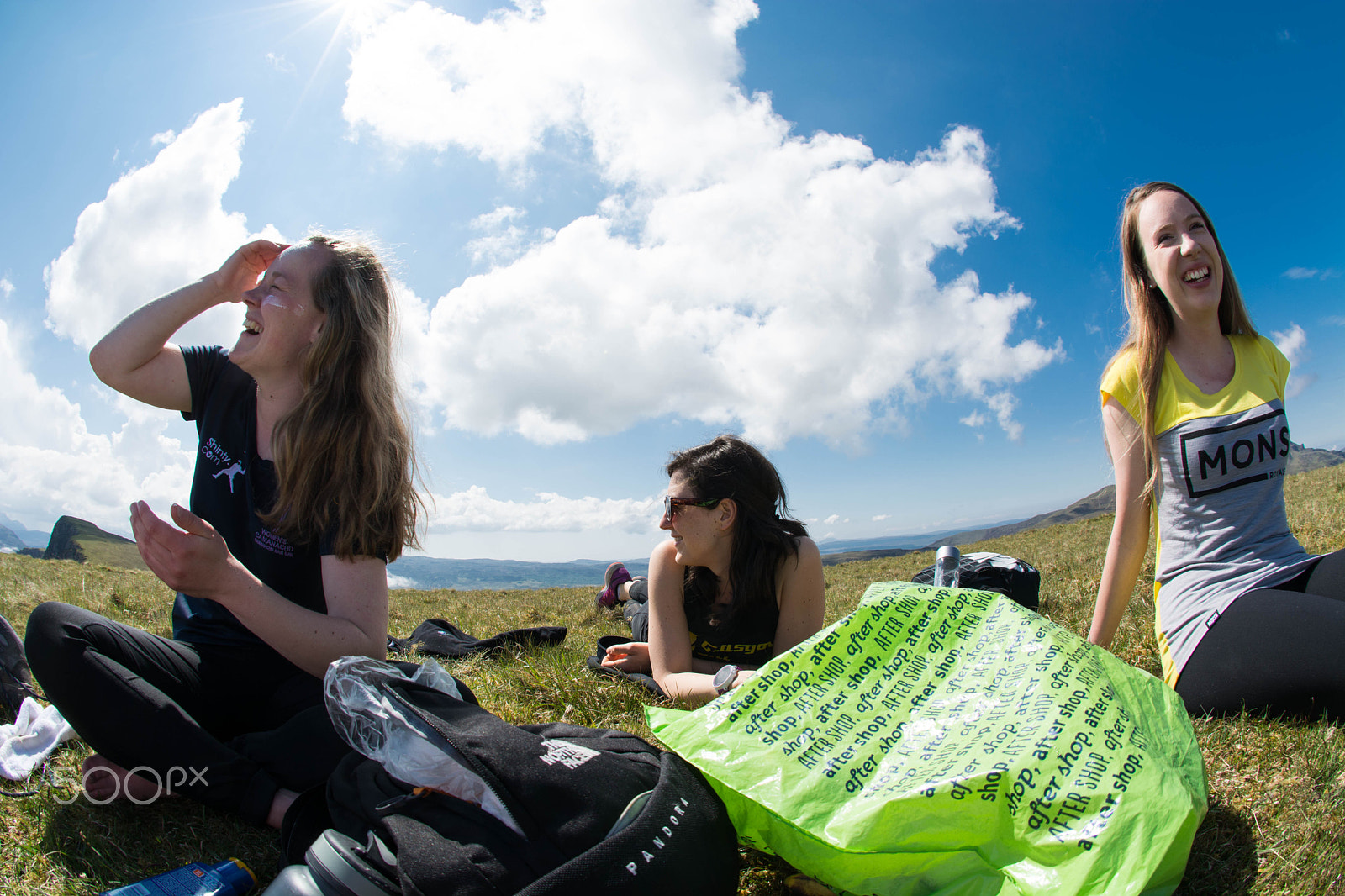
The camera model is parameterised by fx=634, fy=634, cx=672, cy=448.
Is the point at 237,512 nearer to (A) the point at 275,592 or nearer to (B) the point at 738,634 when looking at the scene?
(A) the point at 275,592

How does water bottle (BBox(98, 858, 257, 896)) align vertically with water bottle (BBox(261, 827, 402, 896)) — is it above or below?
below

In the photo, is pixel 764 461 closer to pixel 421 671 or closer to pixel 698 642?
pixel 698 642

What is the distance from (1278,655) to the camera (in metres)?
2.90

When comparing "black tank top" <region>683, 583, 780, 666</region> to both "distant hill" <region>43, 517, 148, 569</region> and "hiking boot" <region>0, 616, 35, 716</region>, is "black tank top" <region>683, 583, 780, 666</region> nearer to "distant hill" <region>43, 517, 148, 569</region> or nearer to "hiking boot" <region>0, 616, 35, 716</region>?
"hiking boot" <region>0, 616, 35, 716</region>

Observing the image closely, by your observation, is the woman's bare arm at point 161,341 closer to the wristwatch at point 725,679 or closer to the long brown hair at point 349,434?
the long brown hair at point 349,434

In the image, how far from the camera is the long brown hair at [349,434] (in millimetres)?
3115

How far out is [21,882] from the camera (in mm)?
2451

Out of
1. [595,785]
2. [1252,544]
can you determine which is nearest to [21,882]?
[595,785]

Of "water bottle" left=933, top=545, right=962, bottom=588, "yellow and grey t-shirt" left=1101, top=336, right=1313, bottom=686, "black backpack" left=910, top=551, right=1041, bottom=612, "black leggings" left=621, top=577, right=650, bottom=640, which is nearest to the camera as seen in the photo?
"yellow and grey t-shirt" left=1101, top=336, right=1313, bottom=686

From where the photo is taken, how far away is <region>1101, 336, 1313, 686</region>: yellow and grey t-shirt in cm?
332

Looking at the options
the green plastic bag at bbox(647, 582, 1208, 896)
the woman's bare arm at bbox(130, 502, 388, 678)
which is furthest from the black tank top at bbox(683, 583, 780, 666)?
the woman's bare arm at bbox(130, 502, 388, 678)

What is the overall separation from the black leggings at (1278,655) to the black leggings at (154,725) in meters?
4.05

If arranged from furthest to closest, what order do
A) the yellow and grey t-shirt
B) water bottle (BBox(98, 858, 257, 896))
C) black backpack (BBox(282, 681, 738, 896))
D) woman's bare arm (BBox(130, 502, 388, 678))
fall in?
the yellow and grey t-shirt → woman's bare arm (BBox(130, 502, 388, 678)) → water bottle (BBox(98, 858, 257, 896)) → black backpack (BBox(282, 681, 738, 896))

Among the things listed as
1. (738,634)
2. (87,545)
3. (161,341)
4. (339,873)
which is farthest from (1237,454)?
(87,545)
